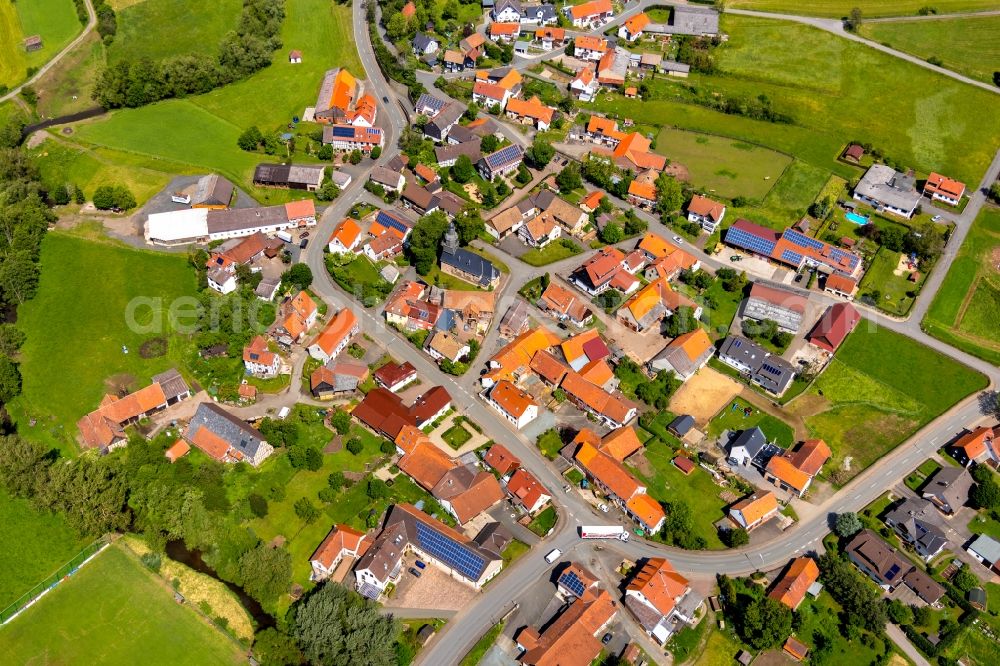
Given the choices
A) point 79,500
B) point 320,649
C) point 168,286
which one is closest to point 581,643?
point 320,649

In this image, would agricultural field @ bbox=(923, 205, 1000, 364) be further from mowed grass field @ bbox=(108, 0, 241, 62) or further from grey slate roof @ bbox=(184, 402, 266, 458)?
mowed grass field @ bbox=(108, 0, 241, 62)

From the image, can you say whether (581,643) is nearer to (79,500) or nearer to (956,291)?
(79,500)

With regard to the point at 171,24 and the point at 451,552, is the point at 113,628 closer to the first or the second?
the point at 451,552

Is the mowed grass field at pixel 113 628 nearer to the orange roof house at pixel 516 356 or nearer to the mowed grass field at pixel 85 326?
the mowed grass field at pixel 85 326

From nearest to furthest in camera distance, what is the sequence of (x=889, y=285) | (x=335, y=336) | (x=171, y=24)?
(x=335, y=336), (x=889, y=285), (x=171, y=24)

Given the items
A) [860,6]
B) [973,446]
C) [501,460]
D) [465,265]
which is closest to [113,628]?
[501,460]
